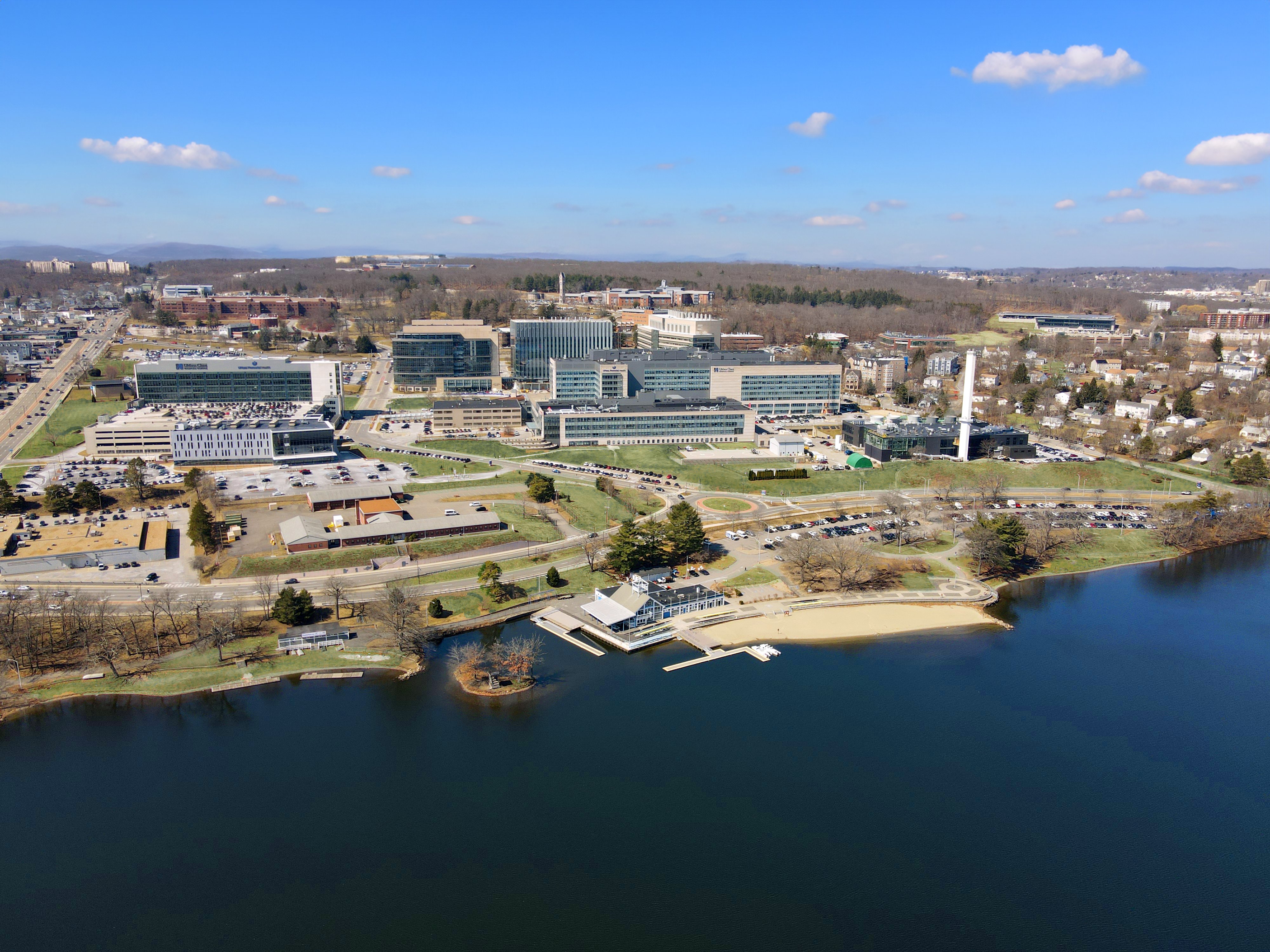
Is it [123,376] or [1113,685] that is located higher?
[123,376]

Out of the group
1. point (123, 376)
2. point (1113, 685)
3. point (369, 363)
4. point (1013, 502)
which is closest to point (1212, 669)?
point (1113, 685)

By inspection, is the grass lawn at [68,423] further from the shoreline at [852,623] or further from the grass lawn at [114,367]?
the shoreline at [852,623]

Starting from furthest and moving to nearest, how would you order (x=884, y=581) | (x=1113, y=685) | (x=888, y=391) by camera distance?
(x=888, y=391) → (x=884, y=581) → (x=1113, y=685)

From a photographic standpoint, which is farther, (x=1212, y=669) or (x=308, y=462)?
(x=308, y=462)

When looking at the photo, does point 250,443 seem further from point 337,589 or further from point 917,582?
point 917,582

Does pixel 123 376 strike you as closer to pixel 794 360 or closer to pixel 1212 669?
pixel 794 360

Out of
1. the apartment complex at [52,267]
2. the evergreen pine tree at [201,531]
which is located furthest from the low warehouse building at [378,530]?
the apartment complex at [52,267]
